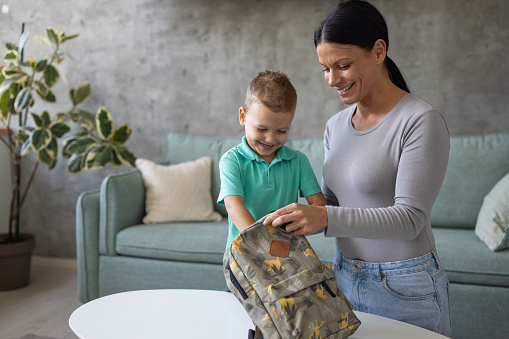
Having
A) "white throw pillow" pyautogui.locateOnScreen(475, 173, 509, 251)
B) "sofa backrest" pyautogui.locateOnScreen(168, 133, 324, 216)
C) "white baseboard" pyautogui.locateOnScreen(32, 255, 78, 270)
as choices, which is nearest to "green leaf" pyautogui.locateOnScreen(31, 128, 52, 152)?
"sofa backrest" pyautogui.locateOnScreen(168, 133, 324, 216)

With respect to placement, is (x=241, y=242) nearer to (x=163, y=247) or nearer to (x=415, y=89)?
(x=163, y=247)

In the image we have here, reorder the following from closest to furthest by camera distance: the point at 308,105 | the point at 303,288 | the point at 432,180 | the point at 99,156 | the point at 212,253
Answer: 1. the point at 303,288
2. the point at 432,180
3. the point at 212,253
4. the point at 99,156
5. the point at 308,105

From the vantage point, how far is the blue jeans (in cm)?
115

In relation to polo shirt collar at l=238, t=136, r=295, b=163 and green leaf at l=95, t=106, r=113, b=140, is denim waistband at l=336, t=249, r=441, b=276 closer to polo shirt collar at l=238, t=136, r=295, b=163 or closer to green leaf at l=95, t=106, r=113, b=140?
polo shirt collar at l=238, t=136, r=295, b=163

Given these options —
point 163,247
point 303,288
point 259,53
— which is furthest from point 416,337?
point 259,53

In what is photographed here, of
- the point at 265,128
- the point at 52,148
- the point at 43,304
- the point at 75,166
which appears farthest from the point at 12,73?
the point at 265,128

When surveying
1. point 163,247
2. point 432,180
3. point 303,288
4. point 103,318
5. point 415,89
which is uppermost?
point 415,89

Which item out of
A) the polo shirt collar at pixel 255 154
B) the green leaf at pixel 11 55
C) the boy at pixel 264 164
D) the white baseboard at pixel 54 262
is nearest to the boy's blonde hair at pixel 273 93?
the boy at pixel 264 164

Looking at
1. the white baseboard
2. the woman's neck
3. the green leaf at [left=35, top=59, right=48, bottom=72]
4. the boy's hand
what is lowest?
the white baseboard

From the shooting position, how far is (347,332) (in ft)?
3.34

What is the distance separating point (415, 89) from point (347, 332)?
228 cm

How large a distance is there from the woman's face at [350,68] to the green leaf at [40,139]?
7.30ft

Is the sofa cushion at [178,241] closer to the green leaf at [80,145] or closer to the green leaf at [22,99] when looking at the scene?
the green leaf at [80,145]

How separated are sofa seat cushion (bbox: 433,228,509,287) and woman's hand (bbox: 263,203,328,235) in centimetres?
131
